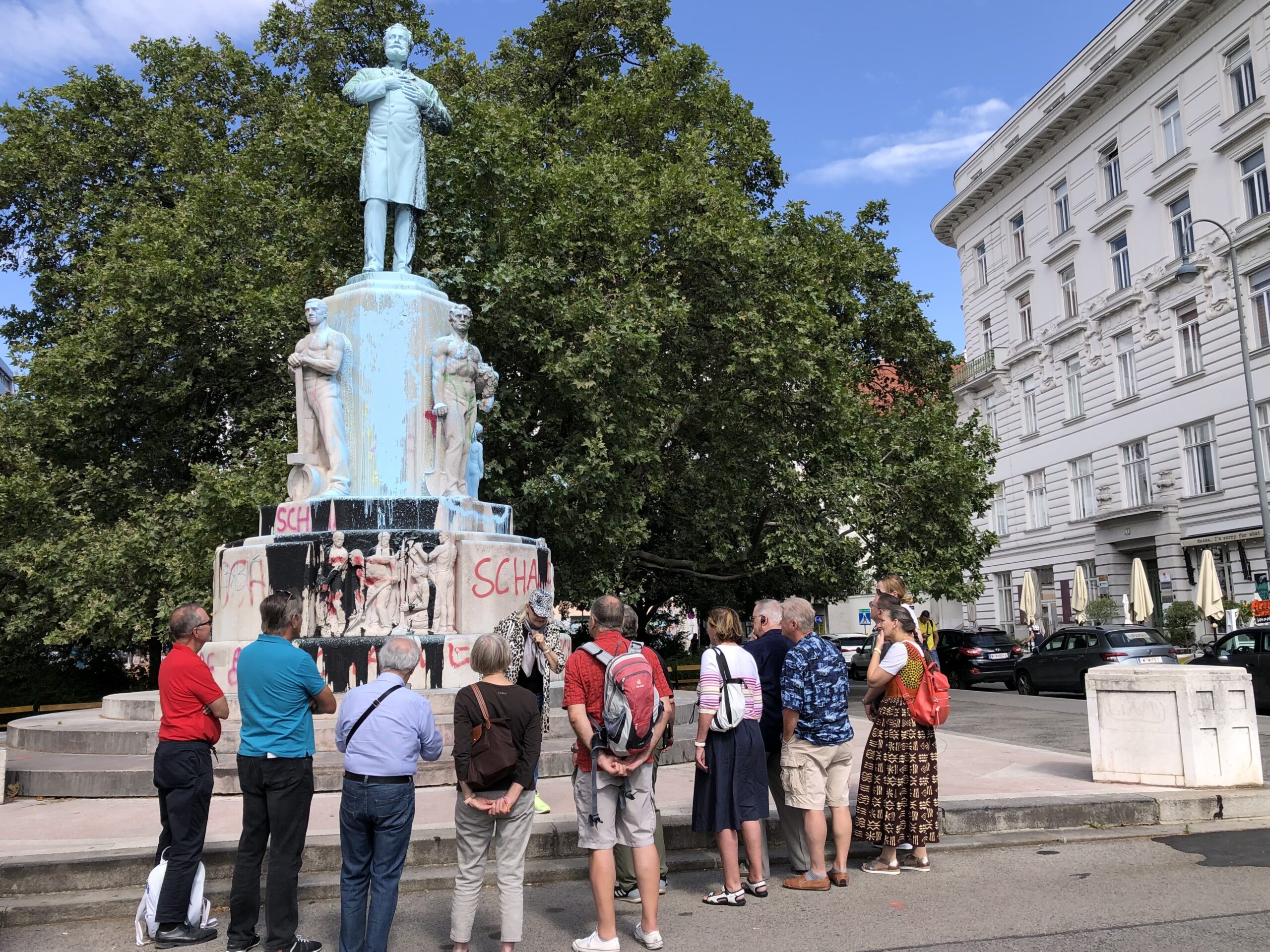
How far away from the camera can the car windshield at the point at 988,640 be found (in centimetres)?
2680

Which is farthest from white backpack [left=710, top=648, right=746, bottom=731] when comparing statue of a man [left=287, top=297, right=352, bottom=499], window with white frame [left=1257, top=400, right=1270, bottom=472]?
window with white frame [left=1257, top=400, right=1270, bottom=472]

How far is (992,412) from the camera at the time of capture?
4469 centimetres

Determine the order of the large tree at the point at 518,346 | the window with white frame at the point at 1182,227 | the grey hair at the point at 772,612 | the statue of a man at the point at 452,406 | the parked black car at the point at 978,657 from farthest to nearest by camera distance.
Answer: the window with white frame at the point at 1182,227
the parked black car at the point at 978,657
the large tree at the point at 518,346
the statue of a man at the point at 452,406
the grey hair at the point at 772,612

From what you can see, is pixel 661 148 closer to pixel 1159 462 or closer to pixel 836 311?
pixel 836 311

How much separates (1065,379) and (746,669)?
37.1 m

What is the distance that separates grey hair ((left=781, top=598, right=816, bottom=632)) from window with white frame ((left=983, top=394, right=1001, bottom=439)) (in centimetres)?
4031

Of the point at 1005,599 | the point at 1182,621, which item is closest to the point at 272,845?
the point at 1182,621

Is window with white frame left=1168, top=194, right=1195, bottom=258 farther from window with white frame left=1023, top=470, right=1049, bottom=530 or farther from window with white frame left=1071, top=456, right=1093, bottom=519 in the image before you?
window with white frame left=1023, top=470, right=1049, bottom=530

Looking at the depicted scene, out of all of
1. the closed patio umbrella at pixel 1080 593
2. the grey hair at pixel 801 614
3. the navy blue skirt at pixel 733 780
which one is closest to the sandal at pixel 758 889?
the navy blue skirt at pixel 733 780

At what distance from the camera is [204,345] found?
20484 millimetres

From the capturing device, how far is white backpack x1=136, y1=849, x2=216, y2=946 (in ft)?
16.3

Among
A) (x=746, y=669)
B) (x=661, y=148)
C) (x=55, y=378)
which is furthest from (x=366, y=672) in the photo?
(x=661, y=148)

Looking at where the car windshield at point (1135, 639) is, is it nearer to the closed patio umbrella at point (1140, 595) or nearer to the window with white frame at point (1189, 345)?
the closed patio umbrella at point (1140, 595)

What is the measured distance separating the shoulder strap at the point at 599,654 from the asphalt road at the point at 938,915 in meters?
1.36
